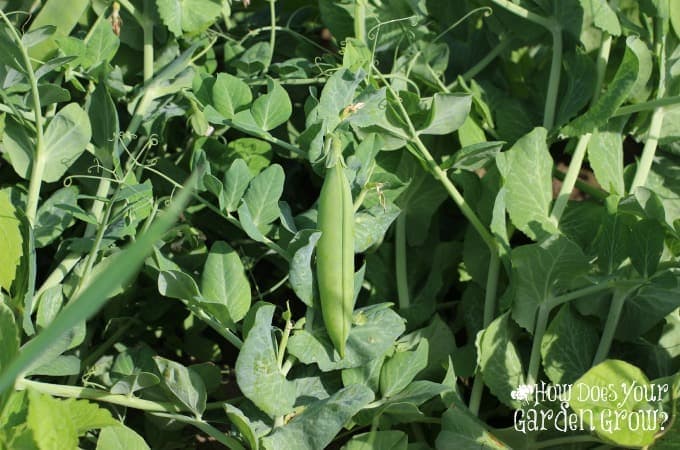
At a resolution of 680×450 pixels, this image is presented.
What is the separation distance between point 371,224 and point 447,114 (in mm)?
179

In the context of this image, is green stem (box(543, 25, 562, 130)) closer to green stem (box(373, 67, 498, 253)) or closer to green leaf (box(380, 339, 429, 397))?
green stem (box(373, 67, 498, 253))

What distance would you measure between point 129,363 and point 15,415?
21 centimetres

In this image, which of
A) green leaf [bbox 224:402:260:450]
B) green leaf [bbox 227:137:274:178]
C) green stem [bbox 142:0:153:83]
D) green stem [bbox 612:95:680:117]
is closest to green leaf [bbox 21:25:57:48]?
green stem [bbox 142:0:153:83]

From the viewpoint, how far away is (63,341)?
2.72 feet

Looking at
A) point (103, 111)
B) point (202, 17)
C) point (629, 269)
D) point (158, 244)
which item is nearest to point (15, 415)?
point (158, 244)

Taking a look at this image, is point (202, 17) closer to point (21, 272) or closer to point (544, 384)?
point (21, 272)

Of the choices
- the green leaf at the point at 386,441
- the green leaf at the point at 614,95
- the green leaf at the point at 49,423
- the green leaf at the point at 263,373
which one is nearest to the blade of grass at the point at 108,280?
the green leaf at the point at 49,423

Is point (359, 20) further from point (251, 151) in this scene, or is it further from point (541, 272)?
point (541, 272)

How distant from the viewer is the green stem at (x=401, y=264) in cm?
102

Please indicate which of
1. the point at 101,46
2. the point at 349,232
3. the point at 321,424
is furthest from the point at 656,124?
the point at 101,46

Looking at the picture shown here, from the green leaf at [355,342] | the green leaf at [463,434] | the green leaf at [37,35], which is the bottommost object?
the green leaf at [463,434]

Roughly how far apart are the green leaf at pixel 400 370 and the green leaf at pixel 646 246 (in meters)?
0.27

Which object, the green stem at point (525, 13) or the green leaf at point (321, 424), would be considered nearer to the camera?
the green leaf at point (321, 424)

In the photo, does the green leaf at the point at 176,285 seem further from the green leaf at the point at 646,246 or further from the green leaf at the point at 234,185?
the green leaf at the point at 646,246
